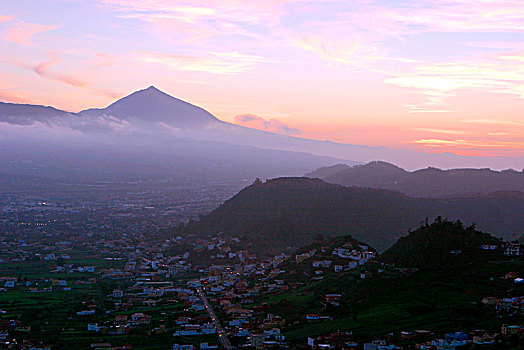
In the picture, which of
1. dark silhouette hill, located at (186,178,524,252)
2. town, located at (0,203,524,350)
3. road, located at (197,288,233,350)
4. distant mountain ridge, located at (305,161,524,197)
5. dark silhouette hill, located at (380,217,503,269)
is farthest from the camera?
distant mountain ridge, located at (305,161,524,197)

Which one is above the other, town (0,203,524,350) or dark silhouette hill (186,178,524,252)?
dark silhouette hill (186,178,524,252)

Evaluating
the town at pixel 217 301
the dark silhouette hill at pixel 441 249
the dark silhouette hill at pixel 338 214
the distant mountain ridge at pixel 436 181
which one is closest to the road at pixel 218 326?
the town at pixel 217 301

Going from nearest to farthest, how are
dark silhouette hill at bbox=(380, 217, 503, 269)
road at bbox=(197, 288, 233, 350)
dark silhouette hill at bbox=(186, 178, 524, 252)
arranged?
road at bbox=(197, 288, 233, 350) → dark silhouette hill at bbox=(380, 217, 503, 269) → dark silhouette hill at bbox=(186, 178, 524, 252)

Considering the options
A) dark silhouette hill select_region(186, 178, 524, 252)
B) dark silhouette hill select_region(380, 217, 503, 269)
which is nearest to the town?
dark silhouette hill select_region(380, 217, 503, 269)

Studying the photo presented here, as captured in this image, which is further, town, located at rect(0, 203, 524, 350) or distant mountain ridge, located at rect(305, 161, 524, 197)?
distant mountain ridge, located at rect(305, 161, 524, 197)

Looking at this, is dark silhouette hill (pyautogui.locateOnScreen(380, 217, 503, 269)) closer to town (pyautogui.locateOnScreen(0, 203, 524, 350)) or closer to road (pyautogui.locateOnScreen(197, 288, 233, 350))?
town (pyautogui.locateOnScreen(0, 203, 524, 350))

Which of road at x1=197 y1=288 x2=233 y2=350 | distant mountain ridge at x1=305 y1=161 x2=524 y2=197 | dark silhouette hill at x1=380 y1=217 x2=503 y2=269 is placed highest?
distant mountain ridge at x1=305 y1=161 x2=524 y2=197

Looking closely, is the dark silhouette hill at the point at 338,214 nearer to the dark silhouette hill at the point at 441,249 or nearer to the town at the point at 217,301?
the town at the point at 217,301

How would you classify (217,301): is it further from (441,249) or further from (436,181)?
(436,181)
